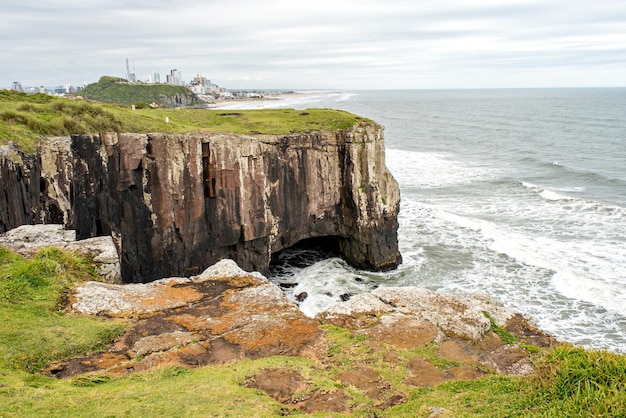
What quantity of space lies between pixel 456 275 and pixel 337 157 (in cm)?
1215

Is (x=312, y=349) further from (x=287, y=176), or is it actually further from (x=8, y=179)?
(x=287, y=176)

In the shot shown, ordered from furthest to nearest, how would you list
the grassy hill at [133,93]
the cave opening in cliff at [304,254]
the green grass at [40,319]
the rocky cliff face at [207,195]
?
the grassy hill at [133,93] < the cave opening in cliff at [304,254] < the rocky cliff face at [207,195] < the green grass at [40,319]

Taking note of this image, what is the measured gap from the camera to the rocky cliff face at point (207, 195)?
82.1 feet

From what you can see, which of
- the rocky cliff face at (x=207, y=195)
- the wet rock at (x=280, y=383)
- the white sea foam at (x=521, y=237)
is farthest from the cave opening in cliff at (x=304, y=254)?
the wet rock at (x=280, y=383)

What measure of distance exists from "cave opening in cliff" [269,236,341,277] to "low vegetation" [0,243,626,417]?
21.4 m

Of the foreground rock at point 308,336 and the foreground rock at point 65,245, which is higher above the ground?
the foreground rock at point 65,245

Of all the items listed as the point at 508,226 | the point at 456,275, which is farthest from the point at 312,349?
the point at 508,226

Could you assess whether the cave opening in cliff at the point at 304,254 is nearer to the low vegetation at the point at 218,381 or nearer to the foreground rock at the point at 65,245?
the foreground rock at the point at 65,245

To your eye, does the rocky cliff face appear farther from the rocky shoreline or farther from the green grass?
the green grass

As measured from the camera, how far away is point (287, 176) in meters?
33.2

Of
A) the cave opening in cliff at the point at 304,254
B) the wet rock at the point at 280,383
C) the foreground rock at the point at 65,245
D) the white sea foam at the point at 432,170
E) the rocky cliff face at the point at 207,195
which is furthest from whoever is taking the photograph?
the white sea foam at the point at 432,170

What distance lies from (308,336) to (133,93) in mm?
141180

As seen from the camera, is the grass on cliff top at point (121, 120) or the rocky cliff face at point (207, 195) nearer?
the rocky cliff face at point (207, 195)

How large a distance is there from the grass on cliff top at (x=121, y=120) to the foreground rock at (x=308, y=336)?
1356cm
